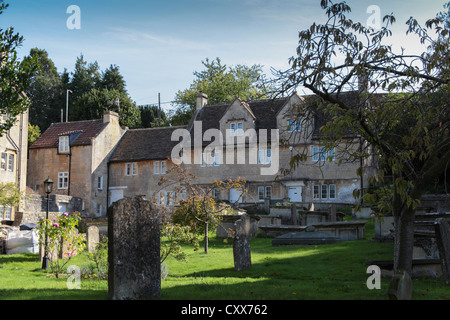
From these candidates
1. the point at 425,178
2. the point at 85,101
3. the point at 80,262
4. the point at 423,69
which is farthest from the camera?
the point at 85,101

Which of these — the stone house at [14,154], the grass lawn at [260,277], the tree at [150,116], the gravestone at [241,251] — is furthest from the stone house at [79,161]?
the gravestone at [241,251]

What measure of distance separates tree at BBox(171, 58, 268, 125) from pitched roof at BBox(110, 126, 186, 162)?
35.3ft

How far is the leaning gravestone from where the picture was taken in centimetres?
1187

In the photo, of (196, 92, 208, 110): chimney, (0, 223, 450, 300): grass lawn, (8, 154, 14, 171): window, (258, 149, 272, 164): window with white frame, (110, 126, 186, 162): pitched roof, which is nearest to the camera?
(0, 223, 450, 300): grass lawn

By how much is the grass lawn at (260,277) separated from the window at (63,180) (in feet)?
96.3

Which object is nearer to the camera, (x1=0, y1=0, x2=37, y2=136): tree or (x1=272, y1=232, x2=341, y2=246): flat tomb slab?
(x1=0, y1=0, x2=37, y2=136): tree

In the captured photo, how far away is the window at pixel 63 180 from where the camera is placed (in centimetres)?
5734

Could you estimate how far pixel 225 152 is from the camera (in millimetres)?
54125

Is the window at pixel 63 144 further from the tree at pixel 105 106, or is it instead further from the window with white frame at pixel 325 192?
the window with white frame at pixel 325 192

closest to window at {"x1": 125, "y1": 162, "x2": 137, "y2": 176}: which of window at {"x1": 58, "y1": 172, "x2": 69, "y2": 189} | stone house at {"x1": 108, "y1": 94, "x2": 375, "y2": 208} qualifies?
stone house at {"x1": 108, "y1": 94, "x2": 375, "y2": 208}

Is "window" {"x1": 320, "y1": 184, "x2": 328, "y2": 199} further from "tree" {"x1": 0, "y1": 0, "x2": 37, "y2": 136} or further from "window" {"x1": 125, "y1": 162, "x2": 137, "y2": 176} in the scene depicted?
"tree" {"x1": 0, "y1": 0, "x2": 37, "y2": 136}
